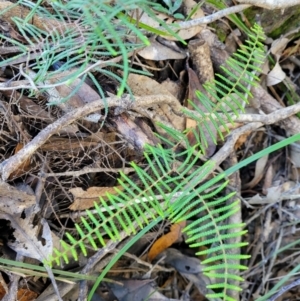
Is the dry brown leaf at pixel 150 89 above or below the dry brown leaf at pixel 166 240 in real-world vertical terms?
above

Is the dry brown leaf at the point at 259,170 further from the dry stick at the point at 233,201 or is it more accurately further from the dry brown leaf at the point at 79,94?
the dry brown leaf at the point at 79,94

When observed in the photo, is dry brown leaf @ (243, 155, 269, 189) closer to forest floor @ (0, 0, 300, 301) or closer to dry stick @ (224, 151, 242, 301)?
forest floor @ (0, 0, 300, 301)

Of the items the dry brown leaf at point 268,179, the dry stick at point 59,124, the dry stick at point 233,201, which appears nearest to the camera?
the dry stick at point 59,124

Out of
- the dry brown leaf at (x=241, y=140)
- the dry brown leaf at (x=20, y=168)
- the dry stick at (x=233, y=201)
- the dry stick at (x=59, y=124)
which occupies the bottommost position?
the dry stick at (x=233, y=201)

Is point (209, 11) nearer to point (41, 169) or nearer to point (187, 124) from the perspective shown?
point (187, 124)

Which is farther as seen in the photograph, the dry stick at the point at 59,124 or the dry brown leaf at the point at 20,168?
the dry brown leaf at the point at 20,168

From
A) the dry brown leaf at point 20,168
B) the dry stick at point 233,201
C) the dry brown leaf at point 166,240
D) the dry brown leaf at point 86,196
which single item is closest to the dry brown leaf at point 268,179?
the dry stick at point 233,201

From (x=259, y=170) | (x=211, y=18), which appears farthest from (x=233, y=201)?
(x=211, y=18)

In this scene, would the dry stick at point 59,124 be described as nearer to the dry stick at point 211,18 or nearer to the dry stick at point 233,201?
the dry stick at point 211,18

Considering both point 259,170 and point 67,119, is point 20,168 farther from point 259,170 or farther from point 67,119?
point 259,170

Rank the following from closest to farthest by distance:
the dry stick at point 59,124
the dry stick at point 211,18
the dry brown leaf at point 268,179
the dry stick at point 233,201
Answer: the dry stick at point 59,124
the dry stick at point 211,18
the dry stick at point 233,201
the dry brown leaf at point 268,179
